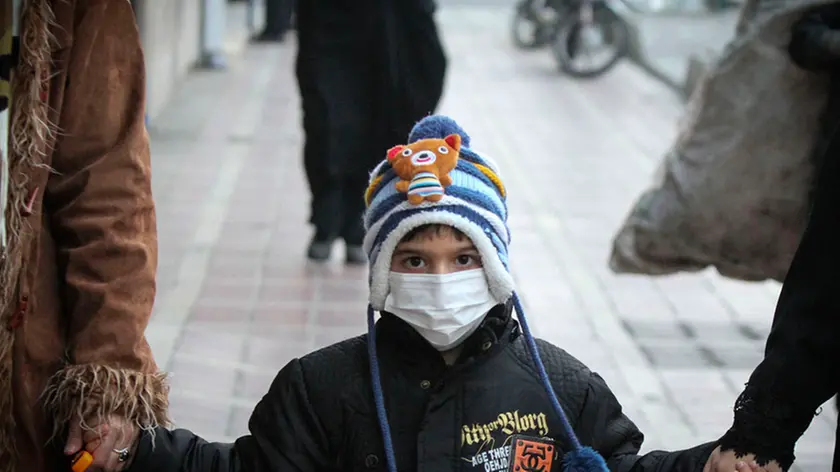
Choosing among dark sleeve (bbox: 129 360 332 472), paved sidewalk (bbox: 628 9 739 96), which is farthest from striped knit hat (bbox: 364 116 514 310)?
paved sidewalk (bbox: 628 9 739 96)

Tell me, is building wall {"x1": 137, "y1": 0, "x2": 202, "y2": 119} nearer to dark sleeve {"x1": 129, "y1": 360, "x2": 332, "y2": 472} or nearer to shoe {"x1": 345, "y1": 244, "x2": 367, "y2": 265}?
shoe {"x1": 345, "y1": 244, "x2": 367, "y2": 265}

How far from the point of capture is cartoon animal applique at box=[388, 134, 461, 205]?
91.0 inches

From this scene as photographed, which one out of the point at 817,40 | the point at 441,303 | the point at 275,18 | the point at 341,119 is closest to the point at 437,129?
the point at 441,303

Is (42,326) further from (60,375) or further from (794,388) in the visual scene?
(794,388)

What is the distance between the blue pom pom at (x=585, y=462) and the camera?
228 cm

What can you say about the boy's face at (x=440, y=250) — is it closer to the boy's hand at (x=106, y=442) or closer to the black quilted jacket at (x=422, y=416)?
the black quilted jacket at (x=422, y=416)

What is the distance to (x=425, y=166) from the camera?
2.34 metres

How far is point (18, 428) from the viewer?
2361mm

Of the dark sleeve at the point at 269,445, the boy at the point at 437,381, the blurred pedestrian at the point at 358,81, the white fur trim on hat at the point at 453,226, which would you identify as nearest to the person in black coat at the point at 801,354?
the boy at the point at 437,381

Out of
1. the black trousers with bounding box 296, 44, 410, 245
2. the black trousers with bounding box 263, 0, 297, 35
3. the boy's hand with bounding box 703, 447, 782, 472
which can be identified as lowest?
the black trousers with bounding box 263, 0, 297, 35

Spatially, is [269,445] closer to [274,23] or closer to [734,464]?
[734,464]

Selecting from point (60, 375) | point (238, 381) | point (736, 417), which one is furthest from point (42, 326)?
point (238, 381)

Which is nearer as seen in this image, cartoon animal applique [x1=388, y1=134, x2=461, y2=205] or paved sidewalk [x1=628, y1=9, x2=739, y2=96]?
cartoon animal applique [x1=388, y1=134, x2=461, y2=205]

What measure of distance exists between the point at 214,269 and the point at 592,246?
78.7 inches
